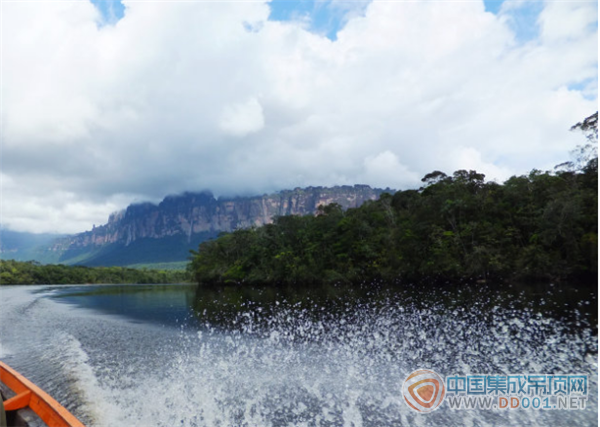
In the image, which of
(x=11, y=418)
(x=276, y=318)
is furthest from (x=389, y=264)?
(x=11, y=418)

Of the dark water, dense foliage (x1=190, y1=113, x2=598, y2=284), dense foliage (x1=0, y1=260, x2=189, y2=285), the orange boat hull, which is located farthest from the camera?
dense foliage (x1=0, y1=260, x2=189, y2=285)

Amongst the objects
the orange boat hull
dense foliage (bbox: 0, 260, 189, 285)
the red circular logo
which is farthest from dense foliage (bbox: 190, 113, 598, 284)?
dense foliage (bbox: 0, 260, 189, 285)

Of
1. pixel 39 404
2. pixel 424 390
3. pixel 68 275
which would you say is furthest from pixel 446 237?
pixel 68 275

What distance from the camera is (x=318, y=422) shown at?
849 centimetres

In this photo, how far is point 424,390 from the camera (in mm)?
10367

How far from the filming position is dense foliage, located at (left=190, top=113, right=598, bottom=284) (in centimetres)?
4612

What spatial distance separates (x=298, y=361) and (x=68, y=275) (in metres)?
142

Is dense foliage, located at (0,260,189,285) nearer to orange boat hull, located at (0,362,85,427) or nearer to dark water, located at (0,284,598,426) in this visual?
dark water, located at (0,284,598,426)

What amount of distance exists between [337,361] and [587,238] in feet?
145

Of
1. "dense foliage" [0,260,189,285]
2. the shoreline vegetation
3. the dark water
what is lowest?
"dense foliage" [0,260,189,285]

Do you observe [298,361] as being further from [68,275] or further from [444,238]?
[68,275]

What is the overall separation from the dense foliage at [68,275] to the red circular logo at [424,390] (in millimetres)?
125513

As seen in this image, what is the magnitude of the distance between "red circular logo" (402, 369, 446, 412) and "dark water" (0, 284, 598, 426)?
0.93 ft

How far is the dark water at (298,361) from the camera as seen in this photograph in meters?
9.03
